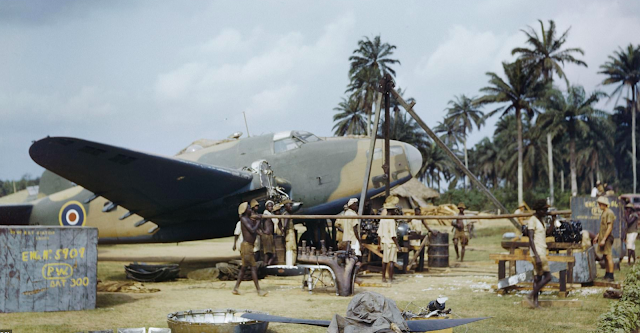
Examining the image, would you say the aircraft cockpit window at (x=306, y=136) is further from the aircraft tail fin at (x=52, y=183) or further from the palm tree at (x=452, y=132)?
the palm tree at (x=452, y=132)

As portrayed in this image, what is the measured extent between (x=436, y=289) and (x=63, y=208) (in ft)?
34.8

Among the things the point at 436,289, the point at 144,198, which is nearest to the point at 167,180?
the point at 144,198

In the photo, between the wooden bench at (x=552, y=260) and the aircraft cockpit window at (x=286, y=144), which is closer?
the wooden bench at (x=552, y=260)

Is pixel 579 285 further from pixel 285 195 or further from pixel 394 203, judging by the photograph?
pixel 285 195

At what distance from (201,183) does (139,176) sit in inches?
59.8

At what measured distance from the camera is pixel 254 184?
14.4 metres

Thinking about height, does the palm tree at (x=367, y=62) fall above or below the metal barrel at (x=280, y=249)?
above

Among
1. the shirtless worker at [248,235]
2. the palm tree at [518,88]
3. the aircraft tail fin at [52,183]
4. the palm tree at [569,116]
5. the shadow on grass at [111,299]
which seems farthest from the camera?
the palm tree at [569,116]

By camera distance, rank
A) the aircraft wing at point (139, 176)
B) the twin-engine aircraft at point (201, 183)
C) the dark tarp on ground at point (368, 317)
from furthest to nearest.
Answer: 1. the twin-engine aircraft at point (201, 183)
2. the aircraft wing at point (139, 176)
3. the dark tarp on ground at point (368, 317)

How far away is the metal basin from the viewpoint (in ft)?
19.2

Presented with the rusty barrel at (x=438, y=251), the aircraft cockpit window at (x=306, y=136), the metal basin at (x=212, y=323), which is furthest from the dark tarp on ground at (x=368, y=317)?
the rusty barrel at (x=438, y=251)

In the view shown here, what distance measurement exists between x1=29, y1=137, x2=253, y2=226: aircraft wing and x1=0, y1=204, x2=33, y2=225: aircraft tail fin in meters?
3.94

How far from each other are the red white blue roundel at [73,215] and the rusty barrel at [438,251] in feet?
32.1

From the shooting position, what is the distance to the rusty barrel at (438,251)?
15898 millimetres
